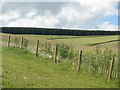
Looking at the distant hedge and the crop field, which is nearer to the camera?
the crop field

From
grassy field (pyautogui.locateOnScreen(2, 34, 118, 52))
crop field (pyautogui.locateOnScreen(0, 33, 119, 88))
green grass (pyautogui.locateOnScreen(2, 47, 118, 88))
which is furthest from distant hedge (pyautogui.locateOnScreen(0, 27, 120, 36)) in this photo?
crop field (pyautogui.locateOnScreen(0, 33, 119, 88))

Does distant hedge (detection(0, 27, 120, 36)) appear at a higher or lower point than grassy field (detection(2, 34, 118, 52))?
higher

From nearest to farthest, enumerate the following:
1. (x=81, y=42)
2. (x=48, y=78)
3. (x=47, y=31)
A: 1. (x=48, y=78)
2. (x=81, y=42)
3. (x=47, y=31)

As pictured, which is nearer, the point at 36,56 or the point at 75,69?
the point at 75,69

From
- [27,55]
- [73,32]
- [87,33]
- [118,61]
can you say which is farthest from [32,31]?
[118,61]

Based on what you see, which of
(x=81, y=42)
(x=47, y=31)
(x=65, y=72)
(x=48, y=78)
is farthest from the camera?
(x=47, y=31)

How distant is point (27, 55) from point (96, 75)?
11.5 metres

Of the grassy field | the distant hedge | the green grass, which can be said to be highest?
the distant hedge

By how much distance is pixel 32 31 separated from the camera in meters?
140

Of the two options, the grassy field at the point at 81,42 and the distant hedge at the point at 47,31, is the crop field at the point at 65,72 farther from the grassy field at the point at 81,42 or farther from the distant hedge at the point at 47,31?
the distant hedge at the point at 47,31

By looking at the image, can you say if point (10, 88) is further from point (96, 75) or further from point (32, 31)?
point (32, 31)

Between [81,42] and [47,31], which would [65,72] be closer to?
[81,42]

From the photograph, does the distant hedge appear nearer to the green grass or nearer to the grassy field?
the grassy field

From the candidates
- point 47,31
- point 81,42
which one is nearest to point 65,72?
point 81,42
